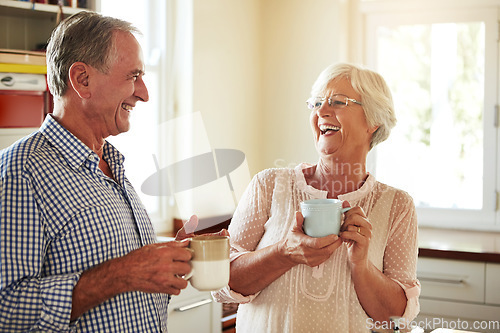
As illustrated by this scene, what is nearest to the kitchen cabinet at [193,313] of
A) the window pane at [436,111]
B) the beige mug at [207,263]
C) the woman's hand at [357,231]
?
the woman's hand at [357,231]

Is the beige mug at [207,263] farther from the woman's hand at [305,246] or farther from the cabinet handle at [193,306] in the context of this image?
the cabinet handle at [193,306]

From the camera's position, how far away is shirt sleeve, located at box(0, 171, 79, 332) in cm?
110

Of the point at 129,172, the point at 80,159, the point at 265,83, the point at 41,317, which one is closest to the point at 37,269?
the point at 41,317

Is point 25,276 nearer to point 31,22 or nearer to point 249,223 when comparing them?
point 249,223

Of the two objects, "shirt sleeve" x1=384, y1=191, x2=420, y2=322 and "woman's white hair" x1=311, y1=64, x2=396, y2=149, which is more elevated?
"woman's white hair" x1=311, y1=64, x2=396, y2=149

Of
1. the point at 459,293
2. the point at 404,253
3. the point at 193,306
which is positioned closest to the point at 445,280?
the point at 459,293

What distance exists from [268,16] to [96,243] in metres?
2.98

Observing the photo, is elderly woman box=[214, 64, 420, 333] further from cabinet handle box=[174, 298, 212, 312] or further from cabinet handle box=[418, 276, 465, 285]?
cabinet handle box=[418, 276, 465, 285]

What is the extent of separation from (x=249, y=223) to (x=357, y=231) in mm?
349

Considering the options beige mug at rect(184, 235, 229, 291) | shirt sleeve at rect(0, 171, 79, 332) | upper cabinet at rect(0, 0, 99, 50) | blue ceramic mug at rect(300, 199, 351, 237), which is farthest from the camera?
upper cabinet at rect(0, 0, 99, 50)

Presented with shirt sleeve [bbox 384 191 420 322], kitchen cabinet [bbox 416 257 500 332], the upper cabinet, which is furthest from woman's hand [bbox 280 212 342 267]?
kitchen cabinet [bbox 416 257 500 332]

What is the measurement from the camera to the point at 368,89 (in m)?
1.71

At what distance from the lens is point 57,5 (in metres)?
2.42

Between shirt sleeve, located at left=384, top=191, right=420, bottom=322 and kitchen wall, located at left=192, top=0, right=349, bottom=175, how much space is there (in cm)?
197
